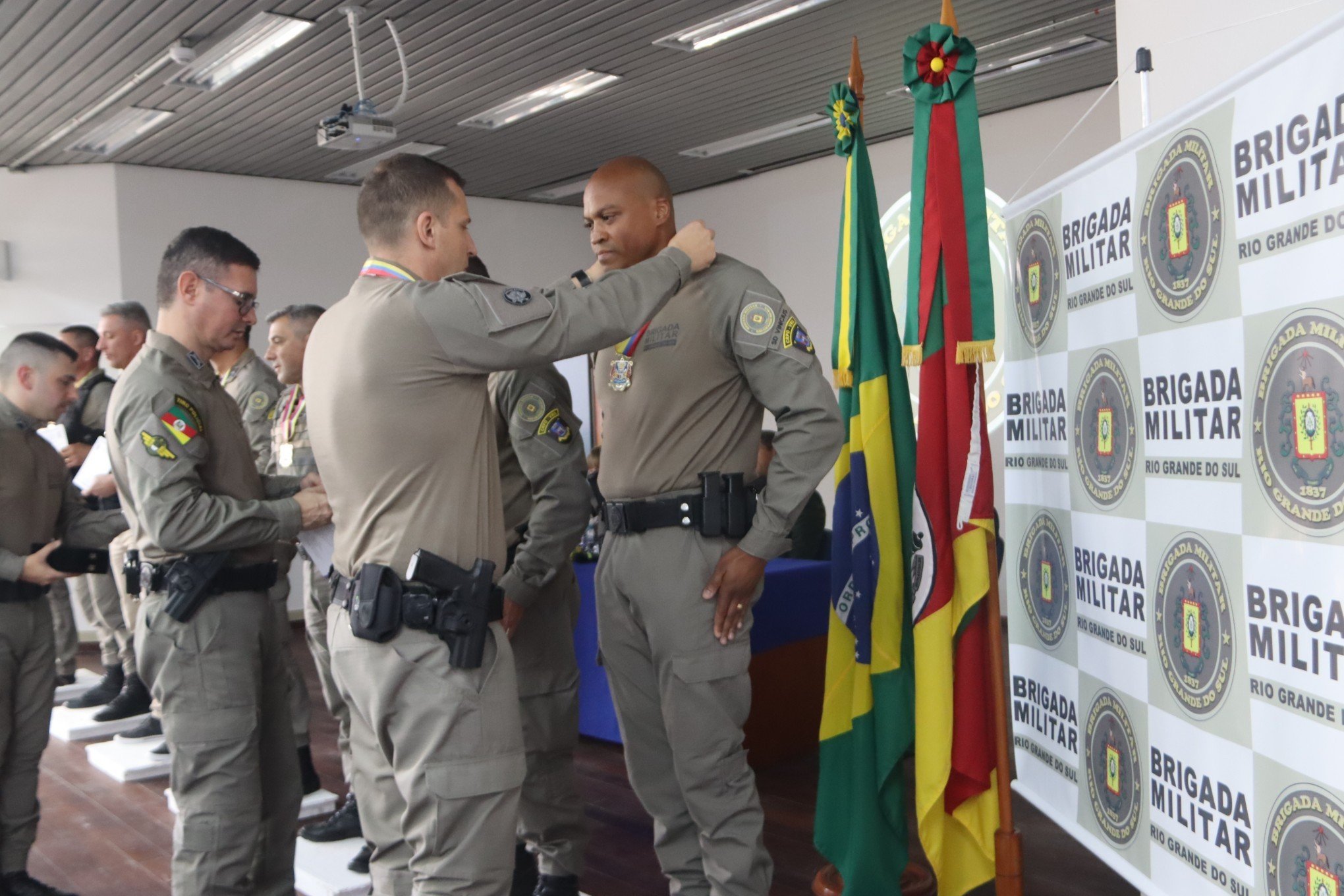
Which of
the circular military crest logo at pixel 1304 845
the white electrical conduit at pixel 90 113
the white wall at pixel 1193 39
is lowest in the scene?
the circular military crest logo at pixel 1304 845

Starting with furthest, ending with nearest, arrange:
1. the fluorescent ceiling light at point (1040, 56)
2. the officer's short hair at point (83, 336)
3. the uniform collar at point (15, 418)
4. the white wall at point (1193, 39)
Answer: the fluorescent ceiling light at point (1040, 56) < the officer's short hair at point (83, 336) < the uniform collar at point (15, 418) < the white wall at point (1193, 39)

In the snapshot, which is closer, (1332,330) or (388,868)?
(1332,330)

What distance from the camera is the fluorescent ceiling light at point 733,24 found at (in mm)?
5102

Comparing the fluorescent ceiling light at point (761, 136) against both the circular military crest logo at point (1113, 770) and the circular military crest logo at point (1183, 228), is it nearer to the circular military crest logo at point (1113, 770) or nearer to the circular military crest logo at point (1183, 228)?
the circular military crest logo at point (1183, 228)

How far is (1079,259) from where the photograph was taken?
2.05 metres

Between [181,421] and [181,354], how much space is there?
0.20 meters

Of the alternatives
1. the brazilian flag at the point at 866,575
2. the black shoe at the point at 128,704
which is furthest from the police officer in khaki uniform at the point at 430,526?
the black shoe at the point at 128,704

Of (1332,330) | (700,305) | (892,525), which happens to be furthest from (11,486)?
(1332,330)

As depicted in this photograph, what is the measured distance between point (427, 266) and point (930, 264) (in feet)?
3.50

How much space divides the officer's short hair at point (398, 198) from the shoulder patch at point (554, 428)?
30.1 inches

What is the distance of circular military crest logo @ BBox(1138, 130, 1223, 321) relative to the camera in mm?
1603

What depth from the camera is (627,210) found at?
2.48m

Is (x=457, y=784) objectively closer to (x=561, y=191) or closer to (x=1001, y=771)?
(x=1001, y=771)

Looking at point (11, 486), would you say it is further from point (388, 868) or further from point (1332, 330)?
point (1332, 330)
